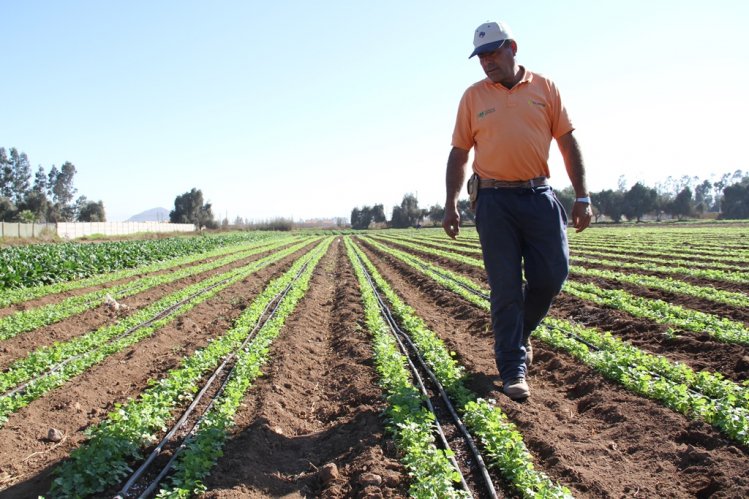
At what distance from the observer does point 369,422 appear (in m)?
4.13

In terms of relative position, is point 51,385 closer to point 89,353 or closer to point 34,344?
point 89,353

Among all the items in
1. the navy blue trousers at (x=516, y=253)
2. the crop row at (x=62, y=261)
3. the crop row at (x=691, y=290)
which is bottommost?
the crop row at (x=691, y=290)

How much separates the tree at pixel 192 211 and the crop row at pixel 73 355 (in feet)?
285

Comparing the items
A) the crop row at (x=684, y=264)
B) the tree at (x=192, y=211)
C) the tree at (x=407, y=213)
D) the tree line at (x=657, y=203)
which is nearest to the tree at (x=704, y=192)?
the tree line at (x=657, y=203)

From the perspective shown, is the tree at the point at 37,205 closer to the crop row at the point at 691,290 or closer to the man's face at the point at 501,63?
the crop row at the point at 691,290

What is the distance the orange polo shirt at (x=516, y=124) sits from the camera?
4.25m

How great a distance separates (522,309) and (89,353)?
5.45 m

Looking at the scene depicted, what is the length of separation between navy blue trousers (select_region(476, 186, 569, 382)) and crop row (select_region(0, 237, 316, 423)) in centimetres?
412

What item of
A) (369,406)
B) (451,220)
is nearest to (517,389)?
(369,406)

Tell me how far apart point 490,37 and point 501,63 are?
0.21 metres

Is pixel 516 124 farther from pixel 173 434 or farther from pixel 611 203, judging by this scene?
pixel 611 203

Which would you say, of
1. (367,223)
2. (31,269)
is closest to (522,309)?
(31,269)

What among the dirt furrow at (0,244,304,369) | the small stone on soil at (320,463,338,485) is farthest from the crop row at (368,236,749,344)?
the dirt furrow at (0,244,304,369)

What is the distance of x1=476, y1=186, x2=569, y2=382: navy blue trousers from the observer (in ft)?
13.8
